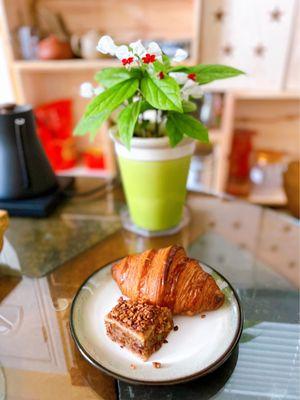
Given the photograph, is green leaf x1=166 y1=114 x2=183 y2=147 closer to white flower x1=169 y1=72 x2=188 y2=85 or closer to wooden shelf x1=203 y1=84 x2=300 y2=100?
white flower x1=169 y1=72 x2=188 y2=85

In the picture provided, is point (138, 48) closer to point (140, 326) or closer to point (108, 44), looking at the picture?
point (108, 44)

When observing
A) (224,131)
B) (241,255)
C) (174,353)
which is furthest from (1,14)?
(174,353)

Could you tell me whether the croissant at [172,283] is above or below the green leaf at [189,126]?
below

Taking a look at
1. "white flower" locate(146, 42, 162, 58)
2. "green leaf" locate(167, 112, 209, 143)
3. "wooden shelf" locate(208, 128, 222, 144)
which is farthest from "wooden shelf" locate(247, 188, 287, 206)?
"white flower" locate(146, 42, 162, 58)

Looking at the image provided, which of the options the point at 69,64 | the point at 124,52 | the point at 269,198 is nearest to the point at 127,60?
the point at 124,52

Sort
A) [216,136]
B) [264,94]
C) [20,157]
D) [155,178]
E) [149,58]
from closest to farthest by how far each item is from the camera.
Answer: [149,58]
[155,178]
[20,157]
[264,94]
[216,136]

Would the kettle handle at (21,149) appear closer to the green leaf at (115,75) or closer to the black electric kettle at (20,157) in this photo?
the black electric kettle at (20,157)

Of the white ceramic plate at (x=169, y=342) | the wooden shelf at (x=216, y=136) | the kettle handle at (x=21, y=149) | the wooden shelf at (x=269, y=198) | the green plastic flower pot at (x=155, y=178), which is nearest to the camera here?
the white ceramic plate at (x=169, y=342)

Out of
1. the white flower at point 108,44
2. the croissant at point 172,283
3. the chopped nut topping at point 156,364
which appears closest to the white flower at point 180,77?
the white flower at point 108,44

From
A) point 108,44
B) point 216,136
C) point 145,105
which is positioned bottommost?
point 216,136
